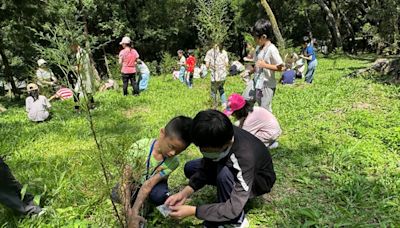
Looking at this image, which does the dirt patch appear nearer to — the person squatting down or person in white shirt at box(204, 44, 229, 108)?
person in white shirt at box(204, 44, 229, 108)

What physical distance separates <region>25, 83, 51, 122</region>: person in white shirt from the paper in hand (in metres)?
4.65

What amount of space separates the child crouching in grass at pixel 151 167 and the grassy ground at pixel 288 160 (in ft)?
0.42

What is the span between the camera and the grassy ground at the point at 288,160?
3.04 meters

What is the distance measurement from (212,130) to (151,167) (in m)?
0.65

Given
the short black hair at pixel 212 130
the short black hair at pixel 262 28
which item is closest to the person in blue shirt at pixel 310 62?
the short black hair at pixel 262 28

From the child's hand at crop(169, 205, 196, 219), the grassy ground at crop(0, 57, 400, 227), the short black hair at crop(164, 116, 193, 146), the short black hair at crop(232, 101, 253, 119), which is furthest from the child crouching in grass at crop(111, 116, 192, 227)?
the short black hair at crop(232, 101, 253, 119)

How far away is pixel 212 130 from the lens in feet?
7.71

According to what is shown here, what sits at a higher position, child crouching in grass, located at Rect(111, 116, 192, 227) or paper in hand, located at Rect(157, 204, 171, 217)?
child crouching in grass, located at Rect(111, 116, 192, 227)

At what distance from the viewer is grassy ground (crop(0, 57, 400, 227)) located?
3.04 meters

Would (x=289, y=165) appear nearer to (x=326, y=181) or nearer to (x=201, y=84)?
(x=326, y=181)

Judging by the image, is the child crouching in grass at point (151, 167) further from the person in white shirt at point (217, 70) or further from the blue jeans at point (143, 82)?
the blue jeans at point (143, 82)

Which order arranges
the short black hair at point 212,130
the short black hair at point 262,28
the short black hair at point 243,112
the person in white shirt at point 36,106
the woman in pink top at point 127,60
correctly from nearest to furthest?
the short black hair at point 212,130
the short black hair at point 243,112
the short black hair at point 262,28
the person in white shirt at point 36,106
the woman in pink top at point 127,60

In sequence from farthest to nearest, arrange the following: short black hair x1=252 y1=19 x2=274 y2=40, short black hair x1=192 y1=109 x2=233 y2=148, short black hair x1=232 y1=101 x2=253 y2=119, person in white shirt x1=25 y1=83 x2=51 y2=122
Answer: person in white shirt x1=25 y1=83 x2=51 y2=122
short black hair x1=252 y1=19 x2=274 y2=40
short black hair x1=232 y1=101 x2=253 y2=119
short black hair x1=192 y1=109 x2=233 y2=148

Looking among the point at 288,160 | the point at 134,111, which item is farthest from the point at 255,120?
the point at 134,111
